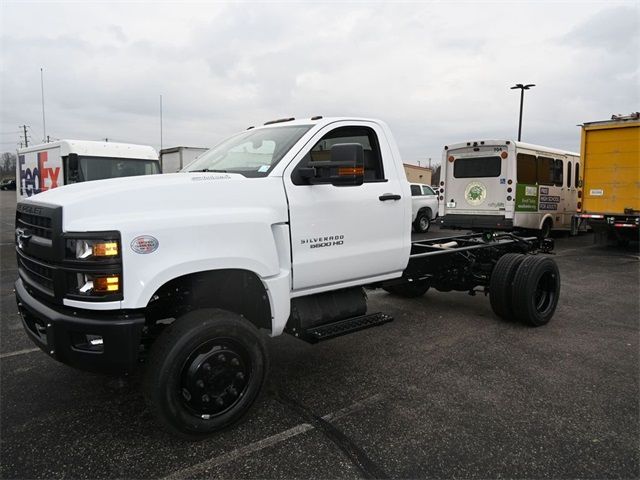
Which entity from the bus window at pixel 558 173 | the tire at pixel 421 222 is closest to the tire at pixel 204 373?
the bus window at pixel 558 173

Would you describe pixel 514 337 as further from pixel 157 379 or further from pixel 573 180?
pixel 573 180

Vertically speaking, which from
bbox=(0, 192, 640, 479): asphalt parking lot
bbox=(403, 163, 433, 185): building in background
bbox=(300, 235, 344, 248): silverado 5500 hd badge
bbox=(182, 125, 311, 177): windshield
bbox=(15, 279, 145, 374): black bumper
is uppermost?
bbox=(403, 163, 433, 185): building in background

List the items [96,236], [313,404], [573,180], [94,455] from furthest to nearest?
[573,180] < [313,404] < [94,455] < [96,236]

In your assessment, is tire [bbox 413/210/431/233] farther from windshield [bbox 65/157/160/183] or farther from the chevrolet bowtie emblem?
the chevrolet bowtie emblem

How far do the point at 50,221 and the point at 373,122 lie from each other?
276 centimetres

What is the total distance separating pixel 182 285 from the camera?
326 centimetres

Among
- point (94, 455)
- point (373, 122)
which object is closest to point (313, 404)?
point (94, 455)

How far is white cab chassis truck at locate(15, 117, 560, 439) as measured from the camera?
2744 mm

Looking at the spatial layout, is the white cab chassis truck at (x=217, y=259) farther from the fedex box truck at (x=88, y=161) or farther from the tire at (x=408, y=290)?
the fedex box truck at (x=88, y=161)

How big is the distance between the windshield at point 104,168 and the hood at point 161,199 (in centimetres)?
894

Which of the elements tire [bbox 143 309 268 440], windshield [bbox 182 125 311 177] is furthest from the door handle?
tire [bbox 143 309 268 440]

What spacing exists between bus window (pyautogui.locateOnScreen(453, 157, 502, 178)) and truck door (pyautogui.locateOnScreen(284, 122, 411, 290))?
996cm

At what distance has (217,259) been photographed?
3.04 metres

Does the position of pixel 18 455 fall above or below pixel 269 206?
below
